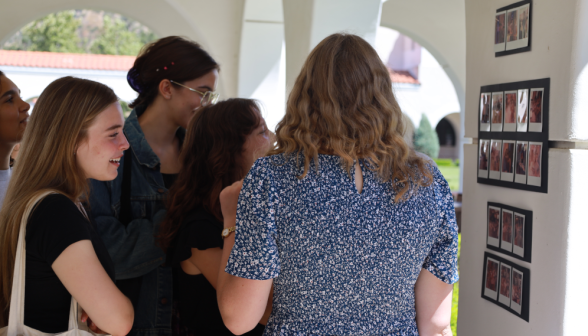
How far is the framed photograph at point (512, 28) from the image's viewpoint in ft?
6.57

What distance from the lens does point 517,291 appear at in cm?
201

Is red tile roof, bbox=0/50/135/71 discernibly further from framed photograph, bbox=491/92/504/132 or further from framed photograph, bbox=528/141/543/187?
framed photograph, bbox=528/141/543/187

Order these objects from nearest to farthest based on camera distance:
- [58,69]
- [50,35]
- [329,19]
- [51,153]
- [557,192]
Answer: [51,153]
[557,192]
[329,19]
[58,69]
[50,35]

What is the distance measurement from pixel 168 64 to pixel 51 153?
928 millimetres

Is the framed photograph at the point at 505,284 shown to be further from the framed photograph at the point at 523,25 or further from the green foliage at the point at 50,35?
the green foliage at the point at 50,35

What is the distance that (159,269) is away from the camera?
2.05 meters

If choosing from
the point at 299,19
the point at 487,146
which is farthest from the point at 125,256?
the point at 299,19

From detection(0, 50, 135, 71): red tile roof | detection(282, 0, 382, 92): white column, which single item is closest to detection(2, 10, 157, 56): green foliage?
detection(0, 50, 135, 71): red tile roof

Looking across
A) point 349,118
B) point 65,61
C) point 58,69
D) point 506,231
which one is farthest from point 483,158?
point 65,61

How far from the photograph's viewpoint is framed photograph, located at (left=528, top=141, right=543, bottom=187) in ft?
6.09

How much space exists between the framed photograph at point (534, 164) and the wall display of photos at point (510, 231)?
0.41 ft

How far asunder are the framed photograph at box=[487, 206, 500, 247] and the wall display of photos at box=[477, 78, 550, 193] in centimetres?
12

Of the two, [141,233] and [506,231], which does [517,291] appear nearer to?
[506,231]

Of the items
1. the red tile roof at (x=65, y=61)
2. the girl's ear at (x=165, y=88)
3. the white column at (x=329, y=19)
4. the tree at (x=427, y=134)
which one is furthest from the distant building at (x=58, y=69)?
the tree at (x=427, y=134)
